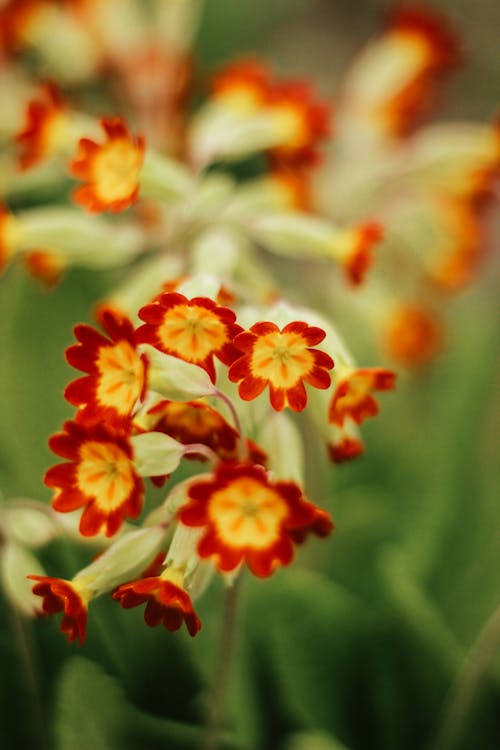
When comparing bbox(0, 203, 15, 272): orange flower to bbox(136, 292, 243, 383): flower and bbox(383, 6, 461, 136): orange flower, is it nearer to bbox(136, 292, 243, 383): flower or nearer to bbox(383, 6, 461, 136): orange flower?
bbox(136, 292, 243, 383): flower

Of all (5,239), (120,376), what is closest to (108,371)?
(120,376)

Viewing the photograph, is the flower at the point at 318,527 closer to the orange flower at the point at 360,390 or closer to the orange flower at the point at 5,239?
the orange flower at the point at 360,390

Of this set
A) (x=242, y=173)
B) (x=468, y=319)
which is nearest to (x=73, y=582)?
(x=242, y=173)

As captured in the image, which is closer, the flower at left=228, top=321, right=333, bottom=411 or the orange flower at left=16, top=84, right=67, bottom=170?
the flower at left=228, top=321, right=333, bottom=411

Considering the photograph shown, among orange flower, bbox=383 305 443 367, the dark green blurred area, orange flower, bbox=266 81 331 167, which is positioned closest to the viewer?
the dark green blurred area

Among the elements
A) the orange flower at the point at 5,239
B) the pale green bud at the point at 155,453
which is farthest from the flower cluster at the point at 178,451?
the orange flower at the point at 5,239

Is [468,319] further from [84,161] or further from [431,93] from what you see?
[84,161]

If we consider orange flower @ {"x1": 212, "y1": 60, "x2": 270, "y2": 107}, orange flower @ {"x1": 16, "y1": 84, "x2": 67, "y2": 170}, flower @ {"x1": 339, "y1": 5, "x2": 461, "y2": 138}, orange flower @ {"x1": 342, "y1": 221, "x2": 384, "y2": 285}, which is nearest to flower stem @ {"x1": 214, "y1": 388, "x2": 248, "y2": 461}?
orange flower @ {"x1": 342, "y1": 221, "x2": 384, "y2": 285}
